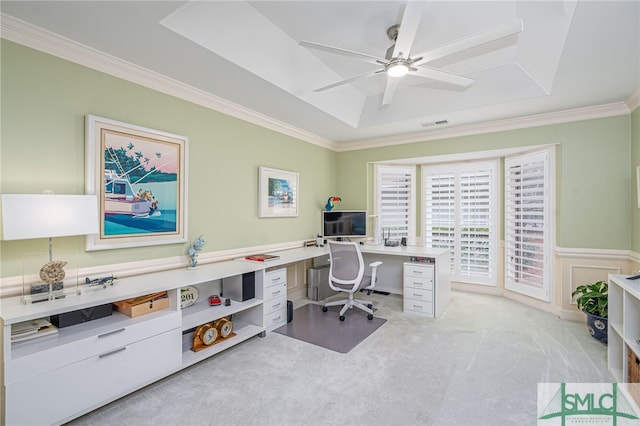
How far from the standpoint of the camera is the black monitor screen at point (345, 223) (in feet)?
16.0

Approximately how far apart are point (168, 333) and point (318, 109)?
9.20 feet

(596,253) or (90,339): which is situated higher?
(596,253)

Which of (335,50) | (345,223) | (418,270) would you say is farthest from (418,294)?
(335,50)

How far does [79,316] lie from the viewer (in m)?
2.15

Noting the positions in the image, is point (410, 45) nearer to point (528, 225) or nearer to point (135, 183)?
point (135, 183)

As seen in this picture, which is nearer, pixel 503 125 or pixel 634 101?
pixel 634 101

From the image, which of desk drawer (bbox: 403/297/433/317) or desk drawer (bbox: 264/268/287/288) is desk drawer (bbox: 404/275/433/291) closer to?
desk drawer (bbox: 403/297/433/317)

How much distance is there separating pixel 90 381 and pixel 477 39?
3.37 meters

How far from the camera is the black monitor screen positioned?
4891 millimetres

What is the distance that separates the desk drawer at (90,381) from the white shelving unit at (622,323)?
3422mm

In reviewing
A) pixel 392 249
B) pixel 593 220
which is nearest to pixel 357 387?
pixel 392 249

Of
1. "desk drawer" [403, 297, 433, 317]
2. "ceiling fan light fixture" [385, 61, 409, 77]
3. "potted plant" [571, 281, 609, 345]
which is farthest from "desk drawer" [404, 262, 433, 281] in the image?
"ceiling fan light fixture" [385, 61, 409, 77]

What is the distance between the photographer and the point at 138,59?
2.55 m

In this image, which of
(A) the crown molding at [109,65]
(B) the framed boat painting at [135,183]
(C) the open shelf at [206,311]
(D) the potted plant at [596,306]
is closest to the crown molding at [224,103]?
(A) the crown molding at [109,65]
